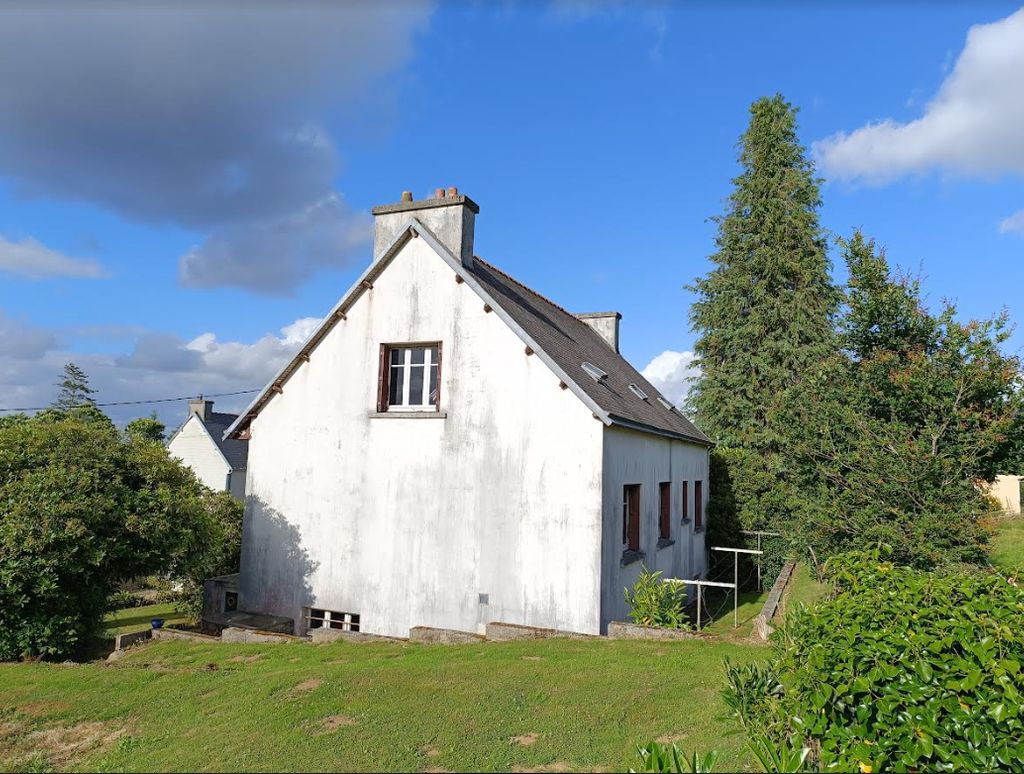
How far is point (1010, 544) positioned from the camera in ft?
59.3

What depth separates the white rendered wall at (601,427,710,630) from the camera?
40.5 feet

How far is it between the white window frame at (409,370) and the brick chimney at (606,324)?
1059 cm

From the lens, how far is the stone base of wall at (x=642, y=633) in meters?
10.8

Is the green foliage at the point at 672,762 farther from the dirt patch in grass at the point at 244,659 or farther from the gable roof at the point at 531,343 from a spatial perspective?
the dirt patch in grass at the point at 244,659

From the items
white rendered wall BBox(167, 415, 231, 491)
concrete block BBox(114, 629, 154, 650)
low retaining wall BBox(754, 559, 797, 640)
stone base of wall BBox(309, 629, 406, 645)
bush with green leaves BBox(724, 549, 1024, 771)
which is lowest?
concrete block BBox(114, 629, 154, 650)

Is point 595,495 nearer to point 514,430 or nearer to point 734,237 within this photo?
point 514,430

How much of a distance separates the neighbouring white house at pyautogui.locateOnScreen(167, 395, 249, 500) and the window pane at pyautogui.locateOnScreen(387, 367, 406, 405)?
80.0 feet

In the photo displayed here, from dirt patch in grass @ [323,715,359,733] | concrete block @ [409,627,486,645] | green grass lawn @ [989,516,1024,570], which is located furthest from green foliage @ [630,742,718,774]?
green grass lawn @ [989,516,1024,570]

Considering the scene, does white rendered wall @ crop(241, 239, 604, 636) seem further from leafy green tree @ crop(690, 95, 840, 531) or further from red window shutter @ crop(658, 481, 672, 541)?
leafy green tree @ crop(690, 95, 840, 531)

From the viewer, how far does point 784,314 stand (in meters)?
28.5

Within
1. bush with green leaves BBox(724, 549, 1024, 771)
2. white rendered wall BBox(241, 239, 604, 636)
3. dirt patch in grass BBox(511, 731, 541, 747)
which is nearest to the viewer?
bush with green leaves BBox(724, 549, 1024, 771)

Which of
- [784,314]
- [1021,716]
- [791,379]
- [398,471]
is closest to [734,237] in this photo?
[784,314]

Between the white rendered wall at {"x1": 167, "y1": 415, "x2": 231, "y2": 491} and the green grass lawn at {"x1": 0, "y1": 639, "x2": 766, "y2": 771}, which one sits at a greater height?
the white rendered wall at {"x1": 167, "y1": 415, "x2": 231, "y2": 491}

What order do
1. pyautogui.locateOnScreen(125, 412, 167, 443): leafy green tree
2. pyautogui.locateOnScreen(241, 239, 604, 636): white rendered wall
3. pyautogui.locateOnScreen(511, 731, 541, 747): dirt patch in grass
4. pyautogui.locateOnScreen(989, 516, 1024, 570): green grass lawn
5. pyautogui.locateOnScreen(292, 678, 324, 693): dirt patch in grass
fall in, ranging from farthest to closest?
pyautogui.locateOnScreen(125, 412, 167, 443): leafy green tree, pyautogui.locateOnScreen(989, 516, 1024, 570): green grass lawn, pyautogui.locateOnScreen(241, 239, 604, 636): white rendered wall, pyautogui.locateOnScreen(292, 678, 324, 693): dirt patch in grass, pyautogui.locateOnScreen(511, 731, 541, 747): dirt patch in grass
